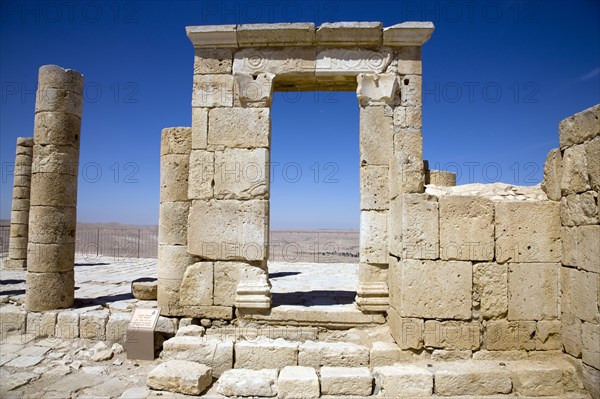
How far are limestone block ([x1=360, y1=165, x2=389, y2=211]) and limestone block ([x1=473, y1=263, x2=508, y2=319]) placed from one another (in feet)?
5.88

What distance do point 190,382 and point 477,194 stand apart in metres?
4.59

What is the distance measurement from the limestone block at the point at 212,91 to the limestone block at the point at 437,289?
13.4ft

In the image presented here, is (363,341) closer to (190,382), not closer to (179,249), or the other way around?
(190,382)

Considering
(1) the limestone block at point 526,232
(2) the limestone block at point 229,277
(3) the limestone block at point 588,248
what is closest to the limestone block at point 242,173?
(2) the limestone block at point 229,277

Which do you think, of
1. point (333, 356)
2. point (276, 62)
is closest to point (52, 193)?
point (276, 62)

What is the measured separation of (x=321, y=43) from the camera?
6.57 meters

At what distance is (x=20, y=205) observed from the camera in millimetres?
13852

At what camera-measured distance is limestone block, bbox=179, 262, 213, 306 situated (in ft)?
21.0

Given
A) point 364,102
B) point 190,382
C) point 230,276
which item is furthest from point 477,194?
point 190,382

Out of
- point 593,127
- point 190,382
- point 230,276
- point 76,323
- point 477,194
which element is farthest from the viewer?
point 76,323

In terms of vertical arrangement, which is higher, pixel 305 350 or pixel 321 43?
pixel 321 43

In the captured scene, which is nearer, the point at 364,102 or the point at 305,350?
the point at 305,350

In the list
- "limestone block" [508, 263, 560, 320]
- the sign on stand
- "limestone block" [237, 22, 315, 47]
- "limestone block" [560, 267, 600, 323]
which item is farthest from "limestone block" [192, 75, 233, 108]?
"limestone block" [560, 267, 600, 323]

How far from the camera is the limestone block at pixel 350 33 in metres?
6.39
